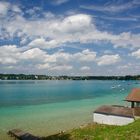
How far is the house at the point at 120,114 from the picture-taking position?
44.1m

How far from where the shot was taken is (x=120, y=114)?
4469cm

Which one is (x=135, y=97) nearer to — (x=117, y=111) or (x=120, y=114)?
(x=117, y=111)

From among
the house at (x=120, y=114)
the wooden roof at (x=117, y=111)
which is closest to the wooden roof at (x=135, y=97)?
the house at (x=120, y=114)

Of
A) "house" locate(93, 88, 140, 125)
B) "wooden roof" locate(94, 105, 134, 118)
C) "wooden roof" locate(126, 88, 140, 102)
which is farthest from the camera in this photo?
"wooden roof" locate(126, 88, 140, 102)

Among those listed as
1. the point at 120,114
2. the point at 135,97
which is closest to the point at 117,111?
the point at 120,114

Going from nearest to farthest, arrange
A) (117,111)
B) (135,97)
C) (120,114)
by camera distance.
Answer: (120,114) → (117,111) → (135,97)

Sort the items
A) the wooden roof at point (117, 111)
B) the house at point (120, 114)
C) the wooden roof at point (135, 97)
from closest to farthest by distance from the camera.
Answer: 1. the house at point (120, 114)
2. the wooden roof at point (117, 111)
3. the wooden roof at point (135, 97)

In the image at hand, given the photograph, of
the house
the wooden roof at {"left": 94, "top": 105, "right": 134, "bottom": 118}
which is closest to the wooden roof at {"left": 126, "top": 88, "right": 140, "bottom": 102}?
the house

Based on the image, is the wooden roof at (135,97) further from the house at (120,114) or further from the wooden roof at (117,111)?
the wooden roof at (117,111)

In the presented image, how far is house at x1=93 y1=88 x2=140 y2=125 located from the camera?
44.1 metres

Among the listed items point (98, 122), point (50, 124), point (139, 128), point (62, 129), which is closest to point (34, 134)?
point (62, 129)

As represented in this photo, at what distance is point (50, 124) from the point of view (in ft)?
164

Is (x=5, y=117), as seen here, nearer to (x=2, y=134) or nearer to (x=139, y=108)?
(x=2, y=134)

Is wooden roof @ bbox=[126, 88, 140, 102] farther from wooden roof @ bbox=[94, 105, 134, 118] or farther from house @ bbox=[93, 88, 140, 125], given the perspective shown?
wooden roof @ bbox=[94, 105, 134, 118]
